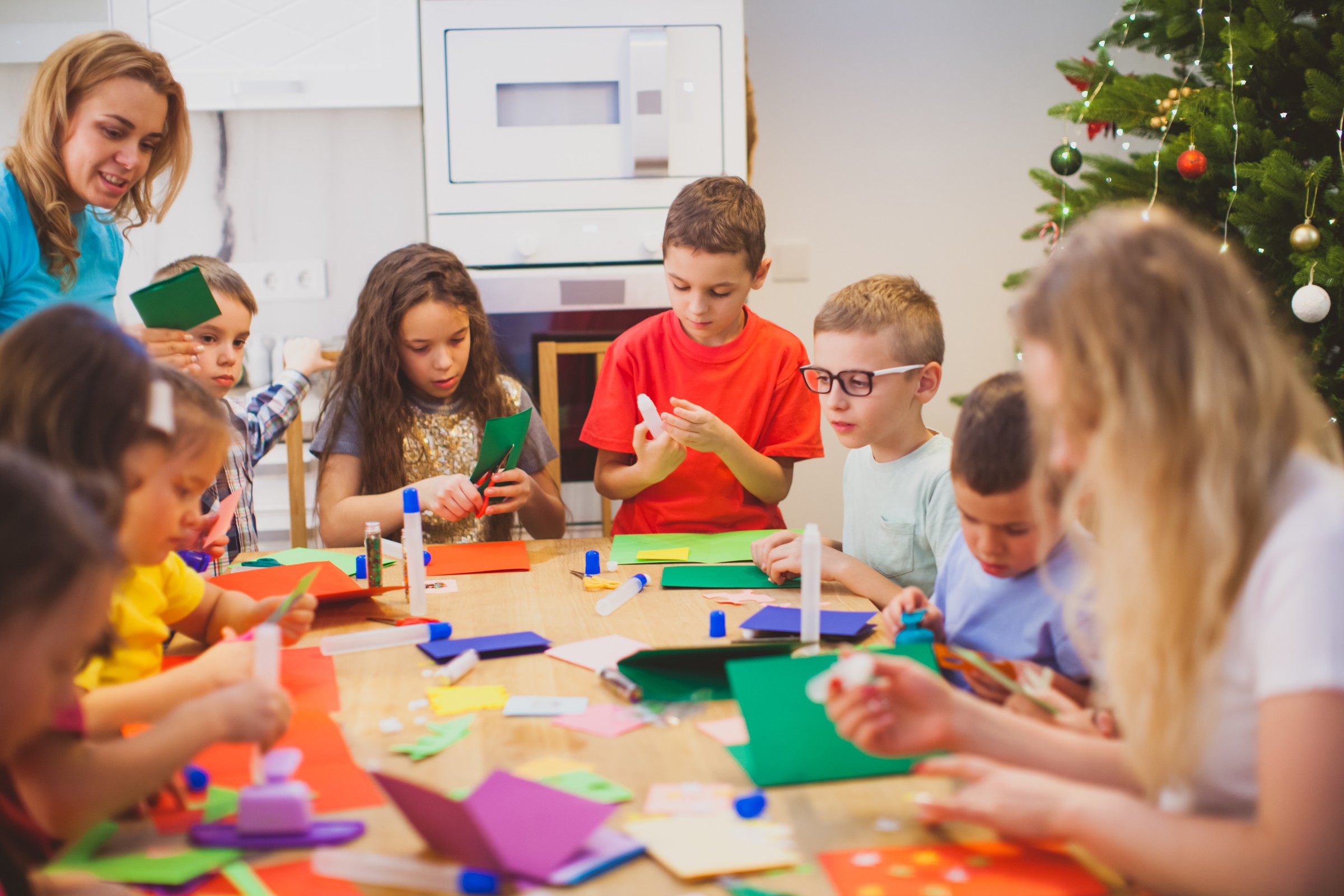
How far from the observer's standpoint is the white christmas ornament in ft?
6.20

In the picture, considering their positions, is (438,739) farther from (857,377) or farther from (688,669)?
(857,377)

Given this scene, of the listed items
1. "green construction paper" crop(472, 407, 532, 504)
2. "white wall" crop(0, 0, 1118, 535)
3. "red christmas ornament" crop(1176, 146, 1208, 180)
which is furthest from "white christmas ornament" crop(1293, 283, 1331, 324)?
"green construction paper" crop(472, 407, 532, 504)

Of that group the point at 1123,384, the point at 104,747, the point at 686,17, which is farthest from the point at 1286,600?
the point at 686,17

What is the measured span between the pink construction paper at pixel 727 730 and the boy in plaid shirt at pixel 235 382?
3.41 ft

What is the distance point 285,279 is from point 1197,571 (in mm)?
2425

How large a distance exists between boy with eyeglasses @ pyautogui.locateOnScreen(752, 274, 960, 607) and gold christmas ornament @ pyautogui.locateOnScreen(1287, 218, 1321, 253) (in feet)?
2.95

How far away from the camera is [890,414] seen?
1.45 m

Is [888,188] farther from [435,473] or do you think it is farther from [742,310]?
[435,473]

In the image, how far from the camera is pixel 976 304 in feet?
10.7

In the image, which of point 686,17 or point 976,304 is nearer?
point 686,17

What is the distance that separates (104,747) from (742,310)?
4.75 ft

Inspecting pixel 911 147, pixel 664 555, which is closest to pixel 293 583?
pixel 664 555

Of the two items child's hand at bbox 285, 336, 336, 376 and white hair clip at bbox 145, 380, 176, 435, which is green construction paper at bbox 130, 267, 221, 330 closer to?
white hair clip at bbox 145, 380, 176, 435

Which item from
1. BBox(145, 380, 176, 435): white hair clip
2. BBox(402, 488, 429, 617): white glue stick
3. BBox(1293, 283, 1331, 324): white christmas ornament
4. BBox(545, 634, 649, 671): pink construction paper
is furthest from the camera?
BBox(1293, 283, 1331, 324): white christmas ornament
